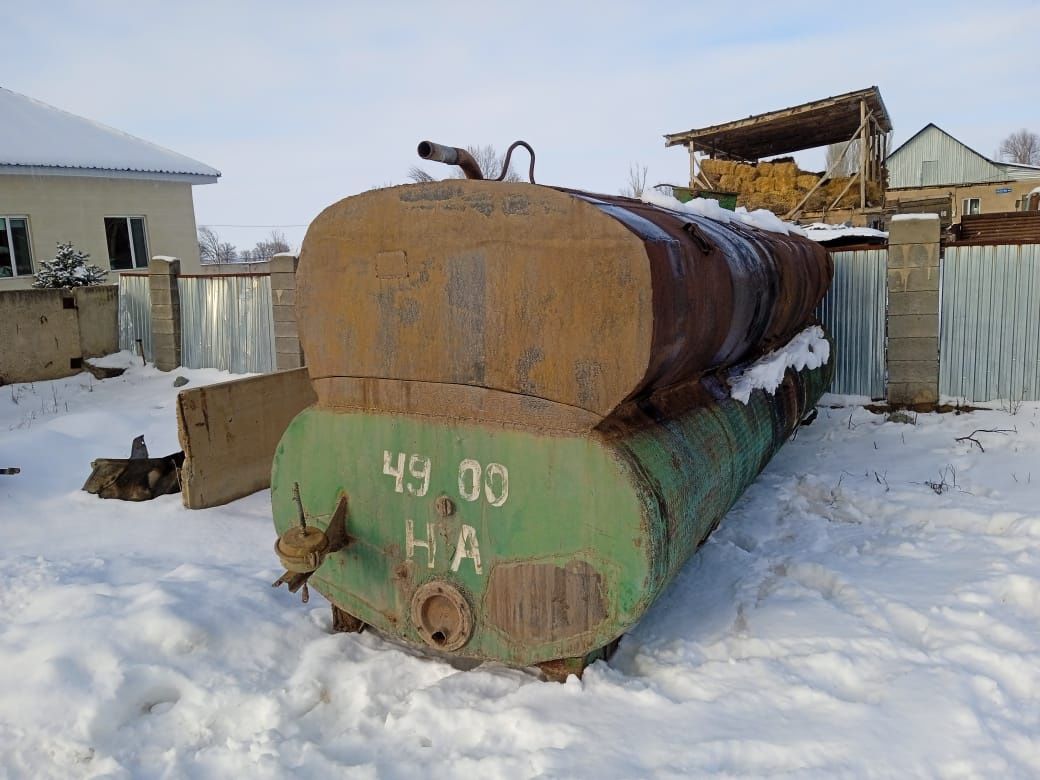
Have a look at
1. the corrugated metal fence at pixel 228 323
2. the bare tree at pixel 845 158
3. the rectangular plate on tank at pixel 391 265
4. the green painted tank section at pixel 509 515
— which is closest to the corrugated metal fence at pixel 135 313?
the corrugated metal fence at pixel 228 323

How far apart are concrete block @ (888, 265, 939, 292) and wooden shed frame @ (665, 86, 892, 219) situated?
717cm

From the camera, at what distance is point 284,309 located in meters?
9.70

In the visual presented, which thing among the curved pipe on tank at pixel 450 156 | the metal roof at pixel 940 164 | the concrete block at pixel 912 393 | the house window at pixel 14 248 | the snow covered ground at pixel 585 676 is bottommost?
the snow covered ground at pixel 585 676

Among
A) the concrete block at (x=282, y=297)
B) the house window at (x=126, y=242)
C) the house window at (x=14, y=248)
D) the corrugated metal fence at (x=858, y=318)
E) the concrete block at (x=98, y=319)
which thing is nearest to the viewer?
the corrugated metal fence at (x=858, y=318)

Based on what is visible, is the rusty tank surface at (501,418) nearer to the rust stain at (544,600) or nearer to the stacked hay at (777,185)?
the rust stain at (544,600)

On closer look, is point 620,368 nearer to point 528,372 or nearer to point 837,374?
point 528,372

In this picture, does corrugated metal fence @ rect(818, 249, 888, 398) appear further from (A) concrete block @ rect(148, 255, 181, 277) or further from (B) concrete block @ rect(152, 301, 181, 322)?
(A) concrete block @ rect(148, 255, 181, 277)

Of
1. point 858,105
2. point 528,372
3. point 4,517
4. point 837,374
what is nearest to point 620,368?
point 528,372

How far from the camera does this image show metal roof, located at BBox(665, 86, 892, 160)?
13859 millimetres

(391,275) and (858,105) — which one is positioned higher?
(858,105)

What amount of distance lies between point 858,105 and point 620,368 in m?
14.1

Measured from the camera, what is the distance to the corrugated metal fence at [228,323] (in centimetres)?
1034

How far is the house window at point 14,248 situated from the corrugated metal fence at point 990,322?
1616cm

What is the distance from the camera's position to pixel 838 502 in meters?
4.99
